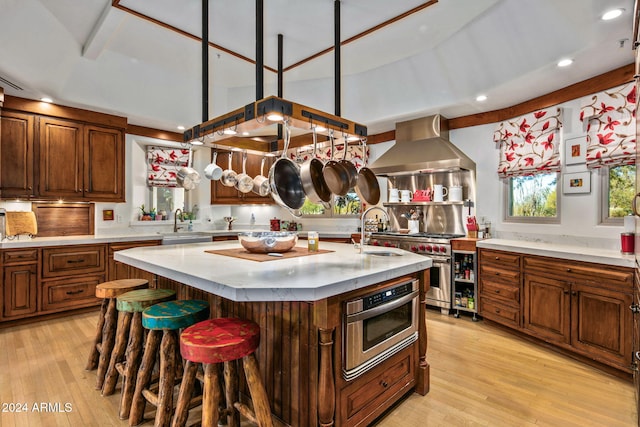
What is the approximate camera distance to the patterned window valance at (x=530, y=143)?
3621 millimetres

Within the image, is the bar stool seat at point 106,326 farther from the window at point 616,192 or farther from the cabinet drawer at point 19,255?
the window at point 616,192

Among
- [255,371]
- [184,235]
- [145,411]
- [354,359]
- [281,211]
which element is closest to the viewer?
[255,371]

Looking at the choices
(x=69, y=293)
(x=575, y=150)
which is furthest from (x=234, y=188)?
(x=575, y=150)

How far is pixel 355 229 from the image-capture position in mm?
5656

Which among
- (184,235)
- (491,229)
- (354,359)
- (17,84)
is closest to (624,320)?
(491,229)

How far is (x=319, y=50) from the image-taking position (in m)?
3.99

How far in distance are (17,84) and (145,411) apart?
3.64 metres

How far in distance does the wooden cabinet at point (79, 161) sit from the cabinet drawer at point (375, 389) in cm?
431

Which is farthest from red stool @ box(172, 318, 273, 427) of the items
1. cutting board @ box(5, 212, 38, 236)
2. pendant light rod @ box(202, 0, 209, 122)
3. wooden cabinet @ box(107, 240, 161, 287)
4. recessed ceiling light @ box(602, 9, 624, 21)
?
cutting board @ box(5, 212, 38, 236)

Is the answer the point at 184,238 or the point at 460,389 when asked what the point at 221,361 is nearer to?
the point at 460,389

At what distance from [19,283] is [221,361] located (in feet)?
11.9

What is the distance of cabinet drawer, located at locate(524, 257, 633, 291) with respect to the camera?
2.53 metres

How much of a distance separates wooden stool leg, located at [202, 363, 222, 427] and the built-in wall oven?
65cm

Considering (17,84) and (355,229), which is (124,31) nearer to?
(17,84)
